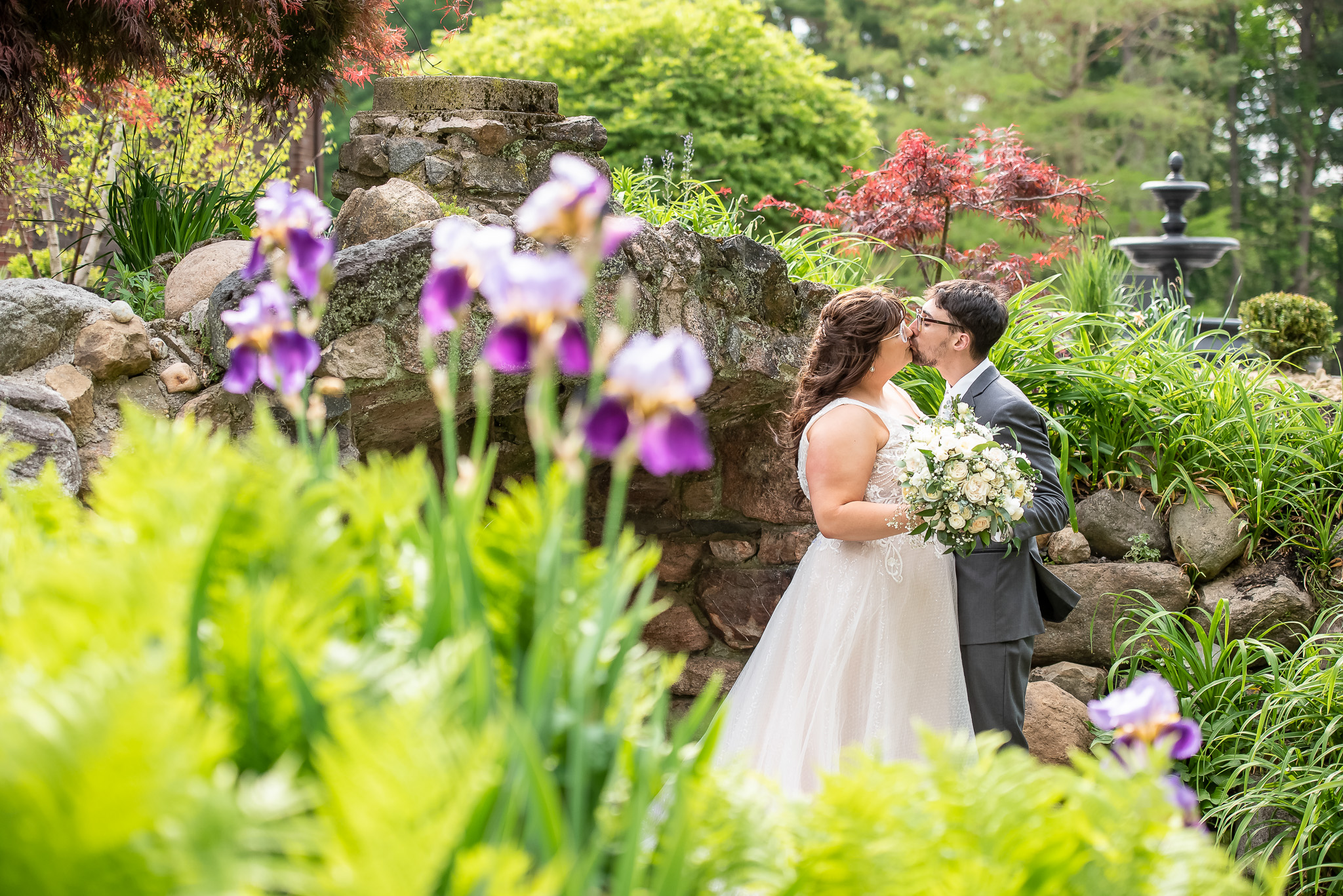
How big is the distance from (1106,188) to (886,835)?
16861 mm

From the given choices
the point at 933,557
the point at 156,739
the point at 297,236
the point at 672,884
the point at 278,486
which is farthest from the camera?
the point at 933,557

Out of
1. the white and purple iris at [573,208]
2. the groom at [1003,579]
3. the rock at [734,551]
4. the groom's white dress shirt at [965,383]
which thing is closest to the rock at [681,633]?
the rock at [734,551]

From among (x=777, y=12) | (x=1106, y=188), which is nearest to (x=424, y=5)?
(x=777, y=12)

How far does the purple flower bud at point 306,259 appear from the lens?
3.46ft

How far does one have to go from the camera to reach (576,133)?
4.02 metres

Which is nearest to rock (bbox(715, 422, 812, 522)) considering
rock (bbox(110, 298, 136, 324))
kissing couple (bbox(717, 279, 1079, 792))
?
kissing couple (bbox(717, 279, 1079, 792))

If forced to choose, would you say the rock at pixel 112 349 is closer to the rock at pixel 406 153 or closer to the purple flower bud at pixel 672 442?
the rock at pixel 406 153

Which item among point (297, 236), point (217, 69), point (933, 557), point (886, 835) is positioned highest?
point (217, 69)

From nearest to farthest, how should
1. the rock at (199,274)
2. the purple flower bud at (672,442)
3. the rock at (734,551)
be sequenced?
the purple flower bud at (672,442), the rock at (199,274), the rock at (734,551)

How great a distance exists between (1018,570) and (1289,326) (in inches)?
231

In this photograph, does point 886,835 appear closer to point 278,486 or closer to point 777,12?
point 278,486

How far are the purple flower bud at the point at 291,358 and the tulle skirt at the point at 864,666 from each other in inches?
85.4

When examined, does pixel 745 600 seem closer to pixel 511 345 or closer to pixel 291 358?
pixel 291 358

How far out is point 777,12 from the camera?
19031 millimetres
